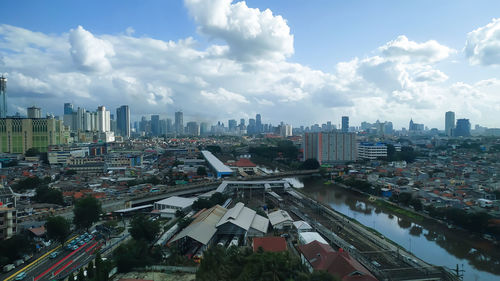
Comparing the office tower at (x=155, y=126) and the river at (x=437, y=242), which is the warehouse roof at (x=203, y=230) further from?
the office tower at (x=155, y=126)

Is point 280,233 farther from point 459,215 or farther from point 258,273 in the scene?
point 459,215

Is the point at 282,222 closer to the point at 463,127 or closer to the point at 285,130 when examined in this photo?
the point at 463,127

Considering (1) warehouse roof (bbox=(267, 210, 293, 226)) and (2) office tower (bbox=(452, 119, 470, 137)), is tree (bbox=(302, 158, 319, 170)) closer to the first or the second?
(1) warehouse roof (bbox=(267, 210, 293, 226))

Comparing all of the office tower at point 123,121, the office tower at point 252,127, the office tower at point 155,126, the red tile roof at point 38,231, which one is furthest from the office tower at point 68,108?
the red tile roof at point 38,231

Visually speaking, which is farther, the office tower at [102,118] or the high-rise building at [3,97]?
the office tower at [102,118]

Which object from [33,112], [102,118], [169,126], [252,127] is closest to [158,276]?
[33,112]

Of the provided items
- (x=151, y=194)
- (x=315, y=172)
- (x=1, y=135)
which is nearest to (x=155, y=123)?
(x=1, y=135)

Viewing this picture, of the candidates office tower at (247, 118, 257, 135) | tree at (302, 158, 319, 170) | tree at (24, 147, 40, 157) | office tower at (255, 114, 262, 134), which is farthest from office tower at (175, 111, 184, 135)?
tree at (302, 158, 319, 170)
